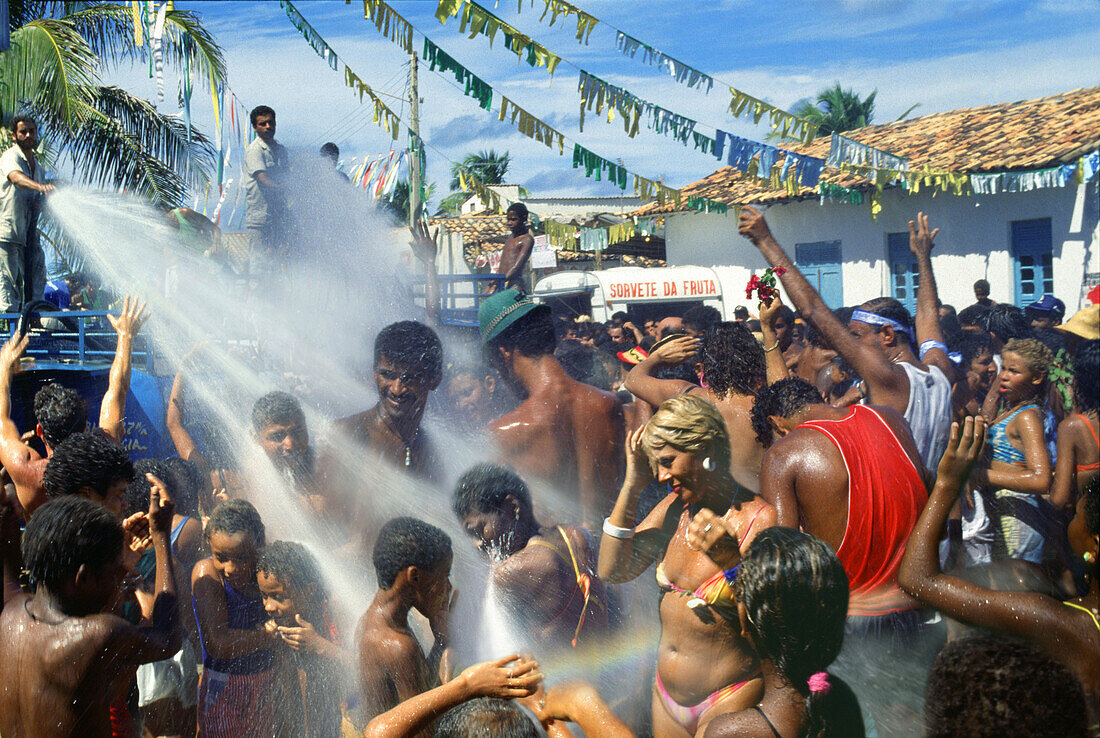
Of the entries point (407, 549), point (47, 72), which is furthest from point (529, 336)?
point (47, 72)

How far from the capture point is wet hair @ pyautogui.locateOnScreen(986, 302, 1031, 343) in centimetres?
506

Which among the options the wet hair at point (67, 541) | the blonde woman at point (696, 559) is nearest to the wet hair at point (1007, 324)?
the blonde woman at point (696, 559)

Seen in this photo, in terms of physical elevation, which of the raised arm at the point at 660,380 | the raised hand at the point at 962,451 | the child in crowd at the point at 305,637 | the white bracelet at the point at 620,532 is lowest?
the child in crowd at the point at 305,637

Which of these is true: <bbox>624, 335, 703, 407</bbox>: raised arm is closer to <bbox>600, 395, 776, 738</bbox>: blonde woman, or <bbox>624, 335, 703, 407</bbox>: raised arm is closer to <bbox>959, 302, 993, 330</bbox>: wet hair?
<bbox>600, 395, 776, 738</bbox>: blonde woman

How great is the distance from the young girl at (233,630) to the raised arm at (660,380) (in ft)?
6.20

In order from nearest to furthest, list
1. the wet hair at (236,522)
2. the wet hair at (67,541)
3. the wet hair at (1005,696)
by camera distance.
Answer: the wet hair at (1005,696), the wet hair at (67,541), the wet hair at (236,522)

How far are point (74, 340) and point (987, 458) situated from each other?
6934 millimetres

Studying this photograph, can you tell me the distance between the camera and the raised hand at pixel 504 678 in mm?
2455

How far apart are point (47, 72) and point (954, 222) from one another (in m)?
8.72

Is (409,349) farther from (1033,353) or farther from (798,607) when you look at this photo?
(1033,353)

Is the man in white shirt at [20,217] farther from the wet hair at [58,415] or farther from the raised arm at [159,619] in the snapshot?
the raised arm at [159,619]

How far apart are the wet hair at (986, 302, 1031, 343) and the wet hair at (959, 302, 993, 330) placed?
40 cm

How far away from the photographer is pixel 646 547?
3.35 metres

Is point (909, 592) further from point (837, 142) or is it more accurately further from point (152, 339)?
point (152, 339)
